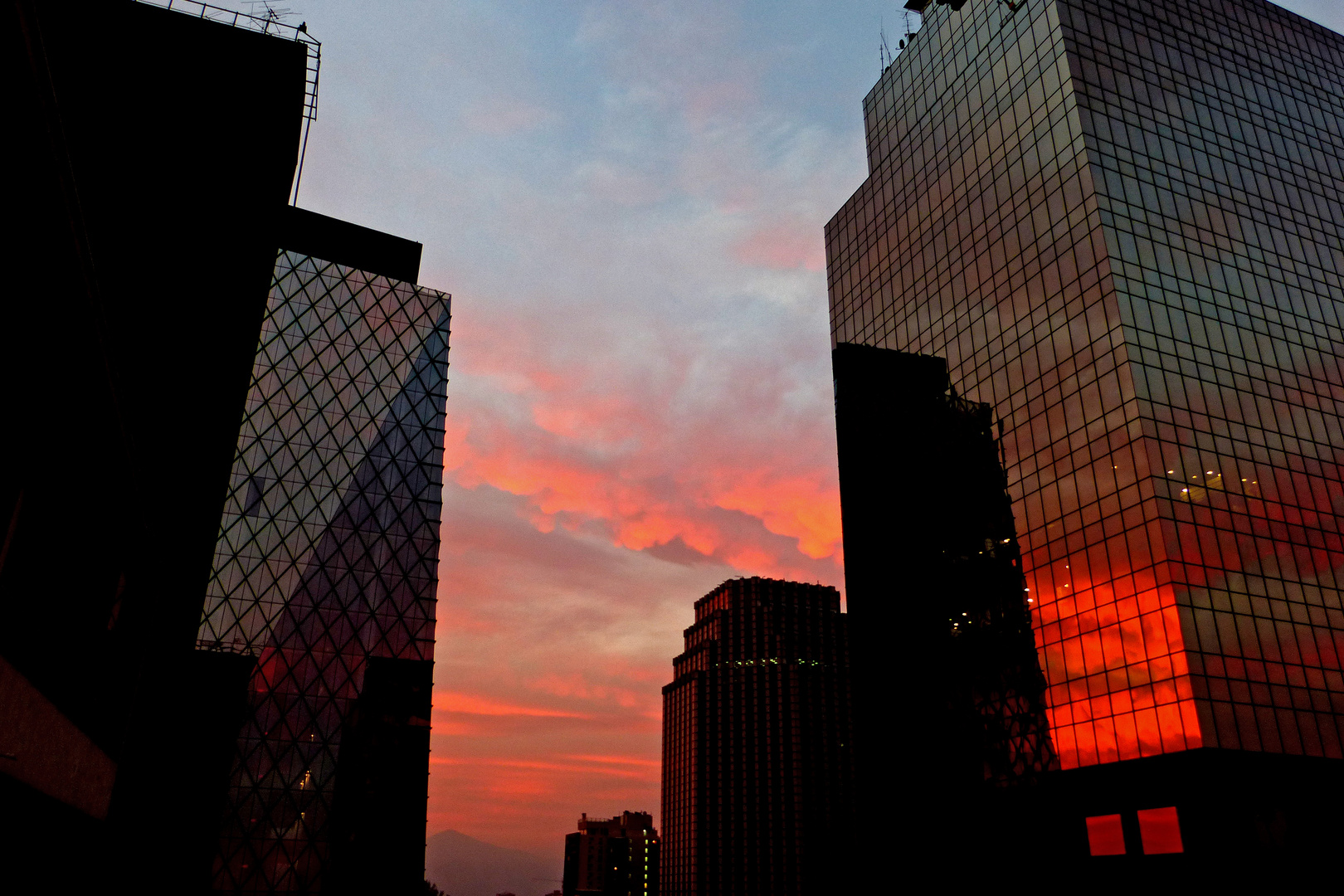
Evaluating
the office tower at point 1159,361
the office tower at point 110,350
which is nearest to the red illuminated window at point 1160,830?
the office tower at point 1159,361

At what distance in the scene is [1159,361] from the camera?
6425 cm

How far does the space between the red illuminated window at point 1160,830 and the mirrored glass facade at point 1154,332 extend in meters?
3.59

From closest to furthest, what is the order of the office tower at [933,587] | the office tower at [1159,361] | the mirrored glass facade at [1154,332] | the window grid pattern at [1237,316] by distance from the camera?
the office tower at [1159,361]
the window grid pattern at [1237,316]
the mirrored glass facade at [1154,332]
the office tower at [933,587]

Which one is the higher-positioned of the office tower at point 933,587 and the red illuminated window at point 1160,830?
the office tower at point 933,587

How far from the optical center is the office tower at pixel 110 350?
16359 mm

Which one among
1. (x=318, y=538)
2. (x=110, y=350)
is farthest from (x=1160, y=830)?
(x=318, y=538)

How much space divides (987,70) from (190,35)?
2848 inches

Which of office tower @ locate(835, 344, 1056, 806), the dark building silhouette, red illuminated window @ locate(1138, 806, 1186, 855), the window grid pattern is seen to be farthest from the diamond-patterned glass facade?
the window grid pattern

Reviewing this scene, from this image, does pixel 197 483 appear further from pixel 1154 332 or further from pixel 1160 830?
pixel 1154 332

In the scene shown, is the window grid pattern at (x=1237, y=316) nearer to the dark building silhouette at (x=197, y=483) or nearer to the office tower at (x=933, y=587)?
the office tower at (x=933, y=587)

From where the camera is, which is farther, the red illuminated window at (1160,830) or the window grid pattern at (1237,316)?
the window grid pattern at (1237,316)

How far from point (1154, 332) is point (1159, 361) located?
7.75ft

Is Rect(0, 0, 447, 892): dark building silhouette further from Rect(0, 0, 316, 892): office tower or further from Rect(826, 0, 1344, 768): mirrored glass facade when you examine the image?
Rect(826, 0, 1344, 768): mirrored glass facade

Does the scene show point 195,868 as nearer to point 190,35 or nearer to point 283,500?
point 283,500
